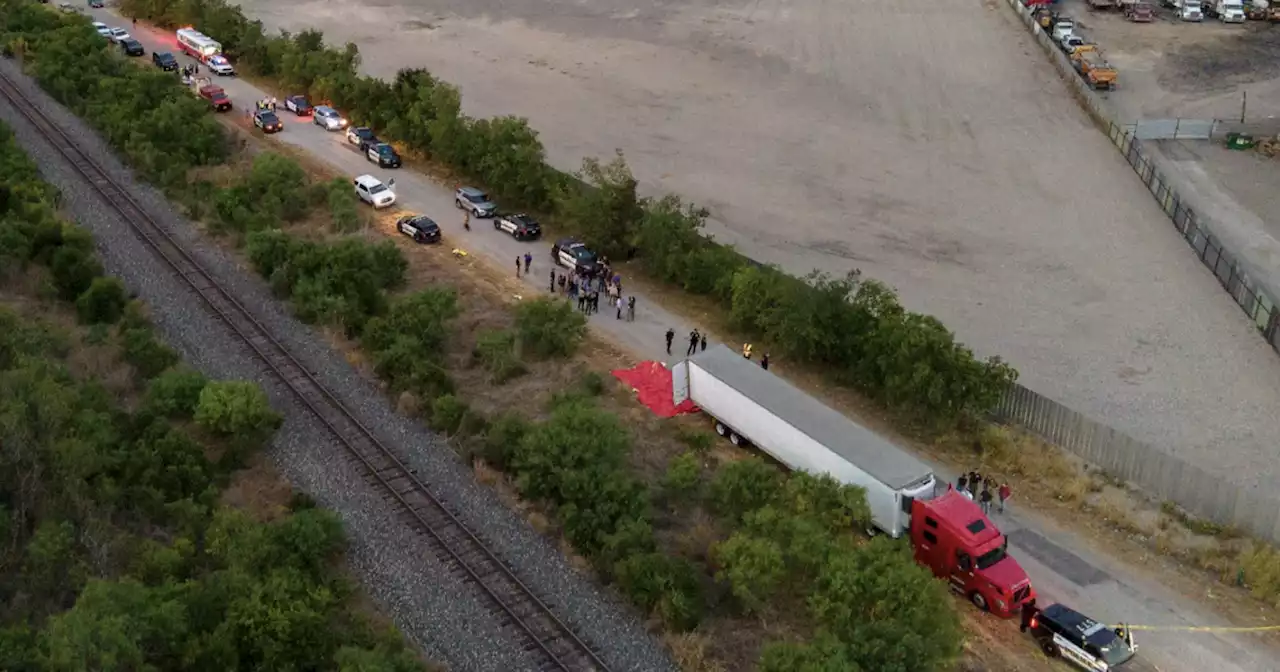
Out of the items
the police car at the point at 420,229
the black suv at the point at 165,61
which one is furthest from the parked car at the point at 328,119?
the police car at the point at 420,229

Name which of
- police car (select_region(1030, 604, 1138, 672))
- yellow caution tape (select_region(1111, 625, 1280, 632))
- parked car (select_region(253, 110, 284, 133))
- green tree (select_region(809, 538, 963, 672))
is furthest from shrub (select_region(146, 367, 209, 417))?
parked car (select_region(253, 110, 284, 133))

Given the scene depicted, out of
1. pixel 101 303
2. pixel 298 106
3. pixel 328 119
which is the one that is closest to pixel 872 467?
pixel 101 303

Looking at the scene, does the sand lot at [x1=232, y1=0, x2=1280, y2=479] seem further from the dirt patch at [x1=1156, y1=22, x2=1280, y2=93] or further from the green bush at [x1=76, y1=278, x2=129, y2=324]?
the green bush at [x1=76, y1=278, x2=129, y2=324]

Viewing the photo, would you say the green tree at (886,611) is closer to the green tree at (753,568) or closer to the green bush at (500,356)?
the green tree at (753,568)

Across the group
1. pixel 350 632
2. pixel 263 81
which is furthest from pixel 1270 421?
pixel 263 81

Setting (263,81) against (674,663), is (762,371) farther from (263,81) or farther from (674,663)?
(263,81)
